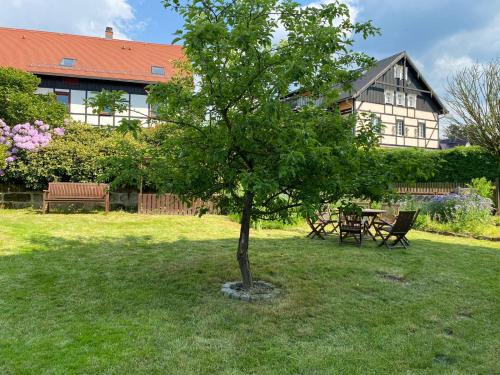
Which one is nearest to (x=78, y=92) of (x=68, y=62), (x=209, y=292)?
(x=68, y=62)

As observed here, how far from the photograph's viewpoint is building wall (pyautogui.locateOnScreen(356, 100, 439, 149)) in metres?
27.5

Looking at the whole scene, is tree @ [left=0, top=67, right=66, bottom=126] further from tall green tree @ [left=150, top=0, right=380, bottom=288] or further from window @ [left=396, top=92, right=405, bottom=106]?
window @ [left=396, top=92, right=405, bottom=106]

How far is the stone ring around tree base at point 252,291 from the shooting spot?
502 cm

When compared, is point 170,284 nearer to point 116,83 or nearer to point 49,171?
point 49,171

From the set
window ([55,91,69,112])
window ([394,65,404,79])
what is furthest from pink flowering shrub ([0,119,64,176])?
window ([394,65,404,79])

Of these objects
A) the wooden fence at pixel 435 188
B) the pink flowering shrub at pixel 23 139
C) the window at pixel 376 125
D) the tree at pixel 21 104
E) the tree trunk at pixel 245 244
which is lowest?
the tree trunk at pixel 245 244

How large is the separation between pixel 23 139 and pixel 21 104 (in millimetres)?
3256

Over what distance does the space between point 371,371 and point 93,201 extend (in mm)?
10659

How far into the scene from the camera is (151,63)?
26.0 metres

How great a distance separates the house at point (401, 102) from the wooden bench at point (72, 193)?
60.9 feet

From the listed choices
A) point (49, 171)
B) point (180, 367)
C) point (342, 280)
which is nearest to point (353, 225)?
point (342, 280)

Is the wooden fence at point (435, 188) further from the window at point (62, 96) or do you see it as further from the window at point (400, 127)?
the window at point (62, 96)

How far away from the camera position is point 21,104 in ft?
50.4

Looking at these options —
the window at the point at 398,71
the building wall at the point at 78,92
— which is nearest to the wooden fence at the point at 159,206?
the building wall at the point at 78,92
